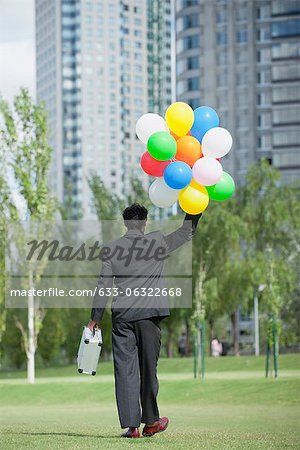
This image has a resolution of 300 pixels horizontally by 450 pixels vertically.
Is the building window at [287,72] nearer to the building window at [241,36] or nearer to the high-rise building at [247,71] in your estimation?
the high-rise building at [247,71]

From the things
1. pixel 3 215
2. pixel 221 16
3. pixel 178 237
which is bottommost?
pixel 178 237

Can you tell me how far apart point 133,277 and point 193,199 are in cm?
126

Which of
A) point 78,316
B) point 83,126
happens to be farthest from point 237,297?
point 83,126

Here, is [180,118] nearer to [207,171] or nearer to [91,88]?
Result: [207,171]

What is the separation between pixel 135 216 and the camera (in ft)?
27.8

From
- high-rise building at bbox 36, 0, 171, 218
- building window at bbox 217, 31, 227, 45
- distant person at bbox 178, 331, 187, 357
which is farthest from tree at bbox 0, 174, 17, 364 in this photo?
high-rise building at bbox 36, 0, 171, 218

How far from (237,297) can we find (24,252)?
10863mm

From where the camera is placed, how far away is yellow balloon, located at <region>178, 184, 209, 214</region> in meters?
9.20

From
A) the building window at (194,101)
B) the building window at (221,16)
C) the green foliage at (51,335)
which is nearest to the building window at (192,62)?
the building window at (194,101)

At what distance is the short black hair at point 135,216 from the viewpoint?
8461 mm

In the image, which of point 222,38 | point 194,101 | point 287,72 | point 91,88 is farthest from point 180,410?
point 91,88

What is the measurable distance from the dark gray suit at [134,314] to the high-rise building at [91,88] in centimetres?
11362

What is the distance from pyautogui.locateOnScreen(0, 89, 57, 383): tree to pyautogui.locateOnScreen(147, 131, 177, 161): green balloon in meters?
20.6

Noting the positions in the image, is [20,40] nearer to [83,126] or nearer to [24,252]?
[83,126]
